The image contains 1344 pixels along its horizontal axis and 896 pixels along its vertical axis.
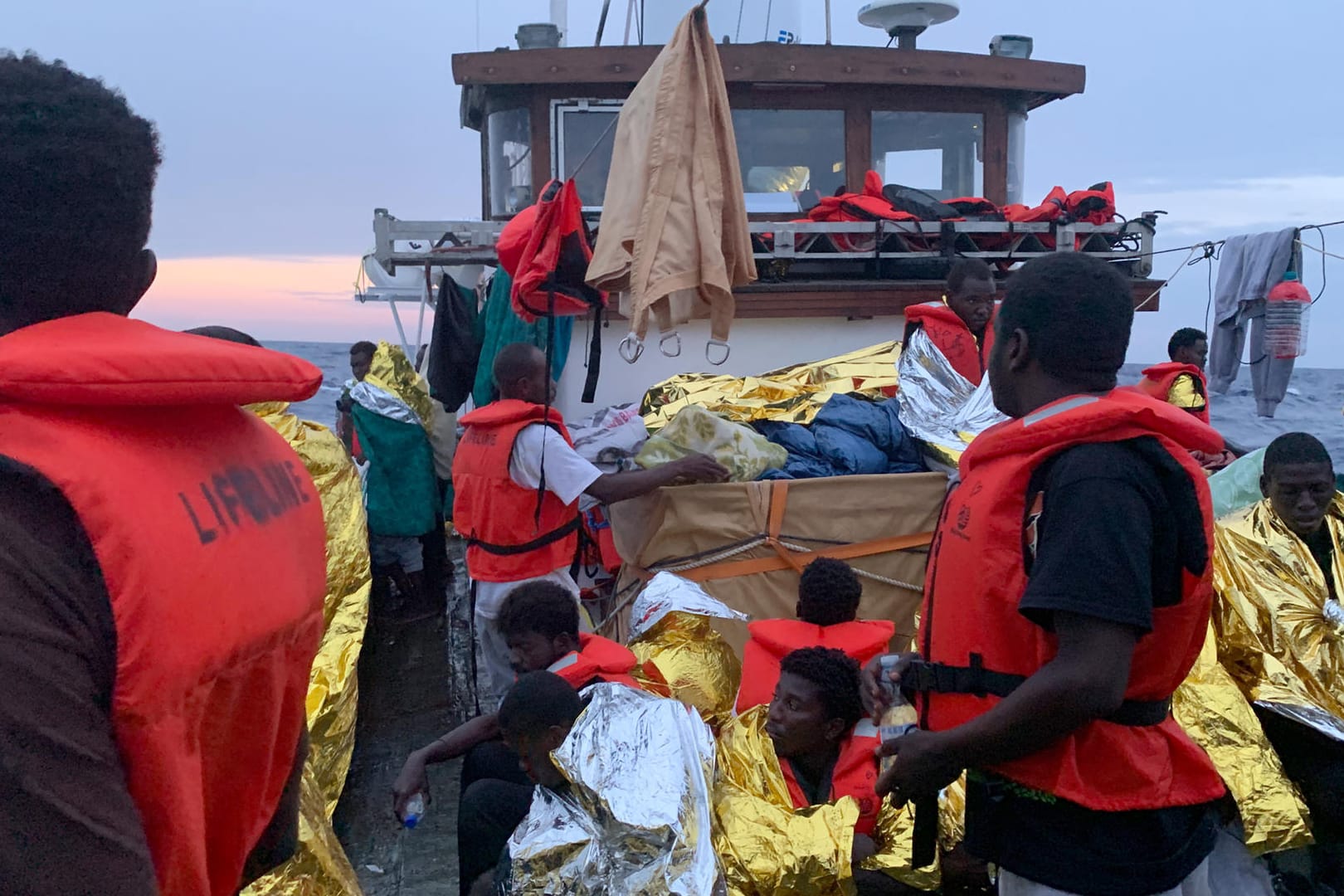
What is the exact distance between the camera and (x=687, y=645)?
162 inches

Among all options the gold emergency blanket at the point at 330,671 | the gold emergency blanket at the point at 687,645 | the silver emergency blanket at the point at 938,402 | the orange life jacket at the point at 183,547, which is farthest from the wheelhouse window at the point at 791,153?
the orange life jacket at the point at 183,547

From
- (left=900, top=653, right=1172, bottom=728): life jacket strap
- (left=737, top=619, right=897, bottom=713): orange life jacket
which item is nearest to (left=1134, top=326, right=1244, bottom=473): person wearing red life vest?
(left=737, top=619, right=897, bottom=713): orange life jacket

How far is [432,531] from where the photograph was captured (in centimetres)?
749

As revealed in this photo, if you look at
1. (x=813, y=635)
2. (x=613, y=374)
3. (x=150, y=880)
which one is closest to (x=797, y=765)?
(x=813, y=635)

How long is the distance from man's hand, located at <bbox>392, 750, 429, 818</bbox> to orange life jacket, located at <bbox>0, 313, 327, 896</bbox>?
1.91 meters

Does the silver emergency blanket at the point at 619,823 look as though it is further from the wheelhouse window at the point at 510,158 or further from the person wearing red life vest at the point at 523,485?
the wheelhouse window at the point at 510,158

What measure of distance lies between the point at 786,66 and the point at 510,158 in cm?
206

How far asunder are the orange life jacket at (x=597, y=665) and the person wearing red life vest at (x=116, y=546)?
2.00 meters

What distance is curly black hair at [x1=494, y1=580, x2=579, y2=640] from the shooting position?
352 cm

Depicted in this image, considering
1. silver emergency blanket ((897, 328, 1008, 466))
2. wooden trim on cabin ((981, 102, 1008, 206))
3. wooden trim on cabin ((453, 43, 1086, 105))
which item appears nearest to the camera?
silver emergency blanket ((897, 328, 1008, 466))

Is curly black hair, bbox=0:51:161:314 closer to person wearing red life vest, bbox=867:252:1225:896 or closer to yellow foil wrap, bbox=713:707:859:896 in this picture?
person wearing red life vest, bbox=867:252:1225:896

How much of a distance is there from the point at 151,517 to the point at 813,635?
9.61 feet

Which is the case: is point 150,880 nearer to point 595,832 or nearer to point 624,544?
point 595,832

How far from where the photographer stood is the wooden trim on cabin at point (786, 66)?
293 inches
